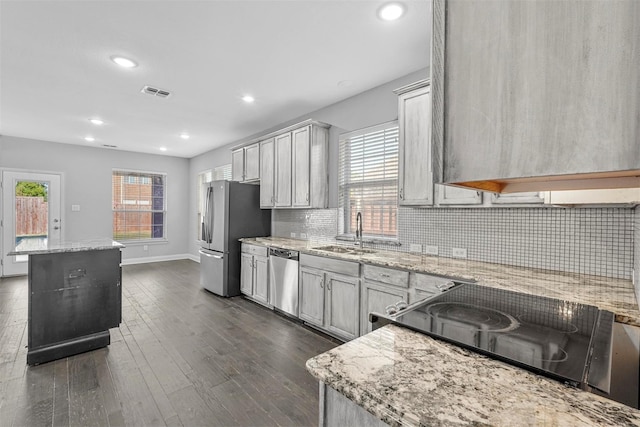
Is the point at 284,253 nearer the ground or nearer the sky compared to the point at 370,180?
nearer the ground

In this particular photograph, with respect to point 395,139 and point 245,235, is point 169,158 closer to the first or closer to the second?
point 245,235

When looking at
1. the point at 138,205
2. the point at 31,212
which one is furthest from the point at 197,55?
the point at 138,205

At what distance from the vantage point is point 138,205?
7441 mm

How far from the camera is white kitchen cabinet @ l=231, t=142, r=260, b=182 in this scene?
193 inches

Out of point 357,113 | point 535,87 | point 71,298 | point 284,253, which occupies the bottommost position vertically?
point 71,298

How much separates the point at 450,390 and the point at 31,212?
26.3 feet

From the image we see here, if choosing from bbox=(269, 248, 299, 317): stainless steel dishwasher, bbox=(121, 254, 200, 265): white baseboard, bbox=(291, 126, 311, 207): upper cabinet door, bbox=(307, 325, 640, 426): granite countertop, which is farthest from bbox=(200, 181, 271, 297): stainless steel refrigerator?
bbox=(307, 325, 640, 426): granite countertop

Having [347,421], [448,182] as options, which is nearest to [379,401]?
[347,421]

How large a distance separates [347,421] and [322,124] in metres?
3.62

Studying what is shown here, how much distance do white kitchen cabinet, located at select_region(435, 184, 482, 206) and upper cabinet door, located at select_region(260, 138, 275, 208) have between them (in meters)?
2.60

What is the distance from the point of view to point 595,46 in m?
0.46

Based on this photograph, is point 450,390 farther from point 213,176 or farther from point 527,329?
point 213,176

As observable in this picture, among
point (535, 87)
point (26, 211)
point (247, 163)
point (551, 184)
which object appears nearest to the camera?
point (535, 87)

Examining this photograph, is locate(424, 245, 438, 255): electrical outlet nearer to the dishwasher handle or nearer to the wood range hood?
the dishwasher handle
